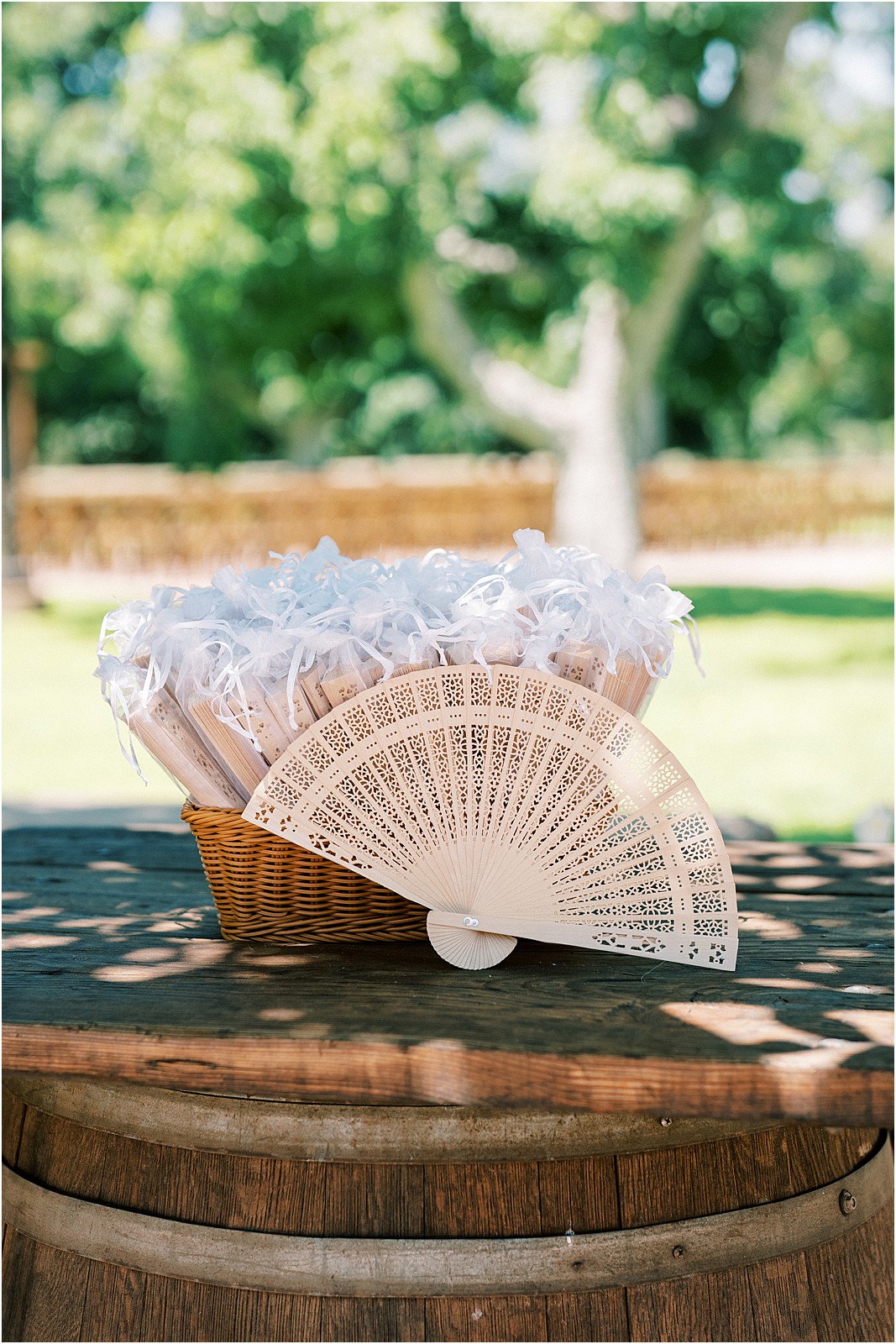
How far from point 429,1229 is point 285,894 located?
49cm

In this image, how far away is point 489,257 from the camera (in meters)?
13.4

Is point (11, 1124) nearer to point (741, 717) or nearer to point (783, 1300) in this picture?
point (783, 1300)

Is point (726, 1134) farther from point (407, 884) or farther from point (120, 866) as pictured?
point (120, 866)

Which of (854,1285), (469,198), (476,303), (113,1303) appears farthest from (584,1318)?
→ (476,303)

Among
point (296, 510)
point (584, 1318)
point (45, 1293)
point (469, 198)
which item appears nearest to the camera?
point (584, 1318)

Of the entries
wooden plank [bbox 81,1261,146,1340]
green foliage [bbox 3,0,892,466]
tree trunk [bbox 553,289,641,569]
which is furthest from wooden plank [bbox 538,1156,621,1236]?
tree trunk [bbox 553,289,641,569]

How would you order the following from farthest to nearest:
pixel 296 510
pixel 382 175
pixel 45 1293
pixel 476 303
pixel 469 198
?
pixel 476 303, pixel 296 510, pixel 469 198, pixel 382 175, pixel 45 1293

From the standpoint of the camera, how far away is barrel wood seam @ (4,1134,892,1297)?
146 cm

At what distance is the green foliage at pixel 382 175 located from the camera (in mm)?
9953

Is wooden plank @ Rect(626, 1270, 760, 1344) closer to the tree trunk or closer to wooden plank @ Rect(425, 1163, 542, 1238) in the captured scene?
wooden plank @ Rect(425, 1163, 542, 1238)

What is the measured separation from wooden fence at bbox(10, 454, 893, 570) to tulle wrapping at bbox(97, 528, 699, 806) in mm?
11945

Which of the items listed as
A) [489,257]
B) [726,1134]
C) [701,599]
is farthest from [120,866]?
[489,257]

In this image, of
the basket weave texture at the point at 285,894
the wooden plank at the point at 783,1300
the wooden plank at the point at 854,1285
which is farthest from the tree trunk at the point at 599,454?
the wooden plank at the point at 783,1300

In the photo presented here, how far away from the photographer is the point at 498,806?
1615mm
